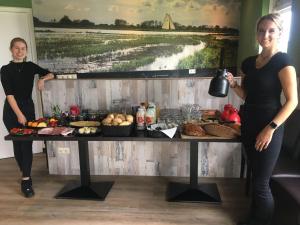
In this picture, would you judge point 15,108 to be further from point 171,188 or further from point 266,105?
point 266,105

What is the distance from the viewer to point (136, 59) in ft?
13.4

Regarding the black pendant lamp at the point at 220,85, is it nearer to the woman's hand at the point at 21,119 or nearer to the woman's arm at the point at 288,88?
the woman's arm at the point at 288,88

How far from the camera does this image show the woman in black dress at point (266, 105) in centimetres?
165

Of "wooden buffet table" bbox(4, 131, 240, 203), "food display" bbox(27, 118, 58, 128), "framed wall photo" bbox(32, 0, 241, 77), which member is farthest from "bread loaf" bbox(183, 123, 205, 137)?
"framed wall photo" bbox(32, 0, 241, 77)

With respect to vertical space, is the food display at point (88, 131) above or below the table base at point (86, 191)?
above

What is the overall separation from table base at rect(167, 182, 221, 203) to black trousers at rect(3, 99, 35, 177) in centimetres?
139

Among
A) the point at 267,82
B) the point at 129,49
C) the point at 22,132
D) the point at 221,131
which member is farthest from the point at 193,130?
the point at 129,49

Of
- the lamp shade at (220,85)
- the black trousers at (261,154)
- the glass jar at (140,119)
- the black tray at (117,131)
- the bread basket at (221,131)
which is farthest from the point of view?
the glass jar at (140,119)

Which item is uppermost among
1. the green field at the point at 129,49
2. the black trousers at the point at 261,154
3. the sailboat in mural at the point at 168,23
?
the sailboat in mural at the point at 168,23

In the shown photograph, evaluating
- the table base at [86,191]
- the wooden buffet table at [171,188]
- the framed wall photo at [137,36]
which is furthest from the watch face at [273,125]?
the framed wall photo at [137,36]

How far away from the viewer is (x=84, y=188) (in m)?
2.67

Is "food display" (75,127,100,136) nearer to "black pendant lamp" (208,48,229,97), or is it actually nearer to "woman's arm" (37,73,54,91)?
"woman's arm" (37,73,54,91)

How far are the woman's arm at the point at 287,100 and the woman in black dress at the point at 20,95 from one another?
2022mm

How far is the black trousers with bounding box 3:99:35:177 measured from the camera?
258 cm
